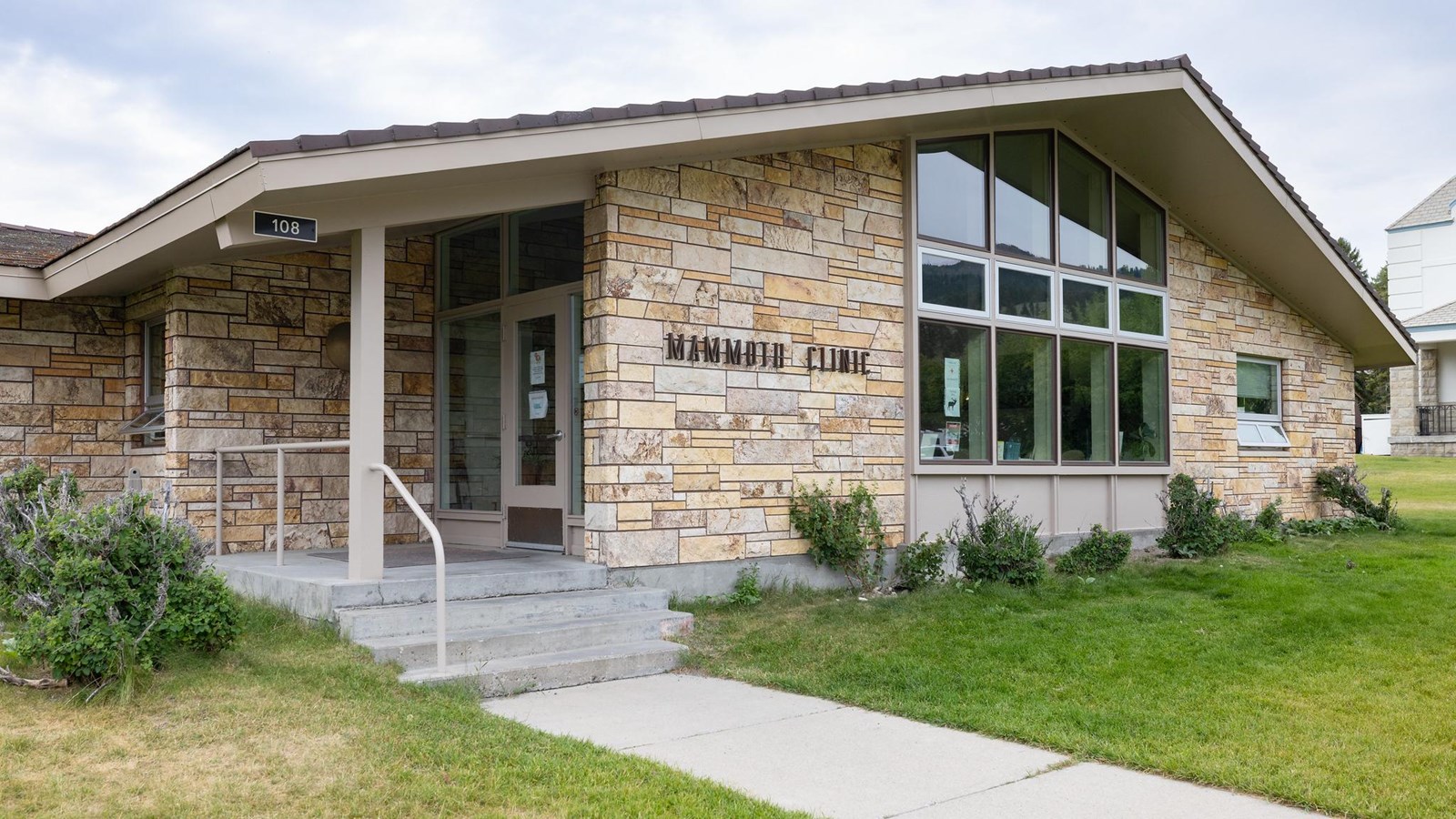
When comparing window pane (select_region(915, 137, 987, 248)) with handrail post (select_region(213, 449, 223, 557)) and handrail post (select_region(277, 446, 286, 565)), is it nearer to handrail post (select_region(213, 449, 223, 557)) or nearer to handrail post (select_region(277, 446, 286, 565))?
handrail post (select_region(277, 446, 286, 565))

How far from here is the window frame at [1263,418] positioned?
13055mm

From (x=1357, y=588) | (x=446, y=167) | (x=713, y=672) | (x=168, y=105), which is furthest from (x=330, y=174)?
(x=168, y=105)

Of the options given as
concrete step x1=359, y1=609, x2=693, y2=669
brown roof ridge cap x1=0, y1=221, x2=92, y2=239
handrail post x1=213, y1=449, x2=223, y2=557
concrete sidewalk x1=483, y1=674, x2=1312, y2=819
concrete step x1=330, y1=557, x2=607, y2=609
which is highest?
brown roof ridge cap x1=0, y1=221, x2=92, y2=239

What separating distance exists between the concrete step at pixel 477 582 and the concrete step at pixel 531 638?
1.12 feet

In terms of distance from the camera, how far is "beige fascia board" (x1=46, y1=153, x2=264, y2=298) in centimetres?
620

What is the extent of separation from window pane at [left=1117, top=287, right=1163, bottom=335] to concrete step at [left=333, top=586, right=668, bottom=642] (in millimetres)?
6369

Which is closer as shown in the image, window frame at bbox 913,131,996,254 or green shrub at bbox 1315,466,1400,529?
window frame at bbox 913,131,996,254

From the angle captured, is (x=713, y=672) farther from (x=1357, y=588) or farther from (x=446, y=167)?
(x=1357, y=588)

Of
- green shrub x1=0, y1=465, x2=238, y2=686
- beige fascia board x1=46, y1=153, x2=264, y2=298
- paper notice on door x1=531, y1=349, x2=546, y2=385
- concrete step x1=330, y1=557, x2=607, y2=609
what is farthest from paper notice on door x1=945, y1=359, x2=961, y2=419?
green shrub x1=0, y1=465, x2=238, y2=686

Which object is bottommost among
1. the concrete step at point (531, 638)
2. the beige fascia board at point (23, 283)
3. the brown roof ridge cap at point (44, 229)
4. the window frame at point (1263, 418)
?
the concrete step at point (531, 638)

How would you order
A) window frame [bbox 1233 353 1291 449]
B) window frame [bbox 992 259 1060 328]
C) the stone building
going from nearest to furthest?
1. the stone building
2. window frame [bbox 992 259 1060 328]
3. window frame [bbox 1233 353 1291 449]

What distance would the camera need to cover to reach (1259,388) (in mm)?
13570

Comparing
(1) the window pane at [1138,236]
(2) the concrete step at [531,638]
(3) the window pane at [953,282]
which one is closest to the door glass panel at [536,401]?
(2) the concrete step at [531,638]

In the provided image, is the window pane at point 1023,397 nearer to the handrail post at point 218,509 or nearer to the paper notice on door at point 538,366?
the paper notice on door at point 538,366
